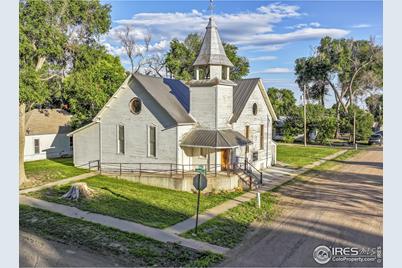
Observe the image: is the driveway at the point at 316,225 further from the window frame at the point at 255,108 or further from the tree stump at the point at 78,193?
the tree stump at the point at 78,193

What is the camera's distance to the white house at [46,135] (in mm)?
32312

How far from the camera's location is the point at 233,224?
15.3 meters

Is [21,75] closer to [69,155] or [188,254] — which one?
[188,254]

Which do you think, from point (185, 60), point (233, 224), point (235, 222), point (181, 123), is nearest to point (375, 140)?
point (185, 60)

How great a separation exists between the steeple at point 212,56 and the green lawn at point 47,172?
1136 centimetres

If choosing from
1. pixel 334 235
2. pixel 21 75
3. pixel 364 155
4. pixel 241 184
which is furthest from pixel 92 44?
pixel 364 155

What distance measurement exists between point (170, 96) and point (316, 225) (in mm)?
13535

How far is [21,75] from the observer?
18828 millimetres

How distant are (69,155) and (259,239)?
26434mm

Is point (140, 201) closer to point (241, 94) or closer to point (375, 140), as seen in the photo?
point (241, 94)

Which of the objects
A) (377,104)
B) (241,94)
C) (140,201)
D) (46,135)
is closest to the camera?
(140,201)

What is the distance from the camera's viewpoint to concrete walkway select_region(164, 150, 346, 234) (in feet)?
48.5

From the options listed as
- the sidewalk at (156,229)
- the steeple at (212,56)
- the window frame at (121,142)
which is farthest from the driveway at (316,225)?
the window frame at (121,142)

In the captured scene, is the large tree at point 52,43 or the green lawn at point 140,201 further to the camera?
the large tree at point 52,43
